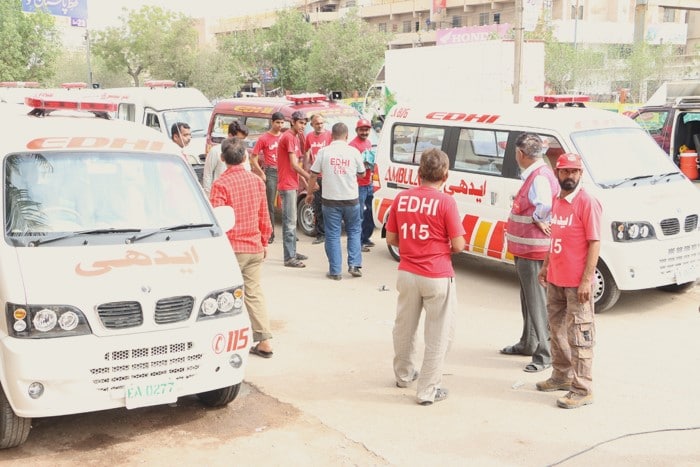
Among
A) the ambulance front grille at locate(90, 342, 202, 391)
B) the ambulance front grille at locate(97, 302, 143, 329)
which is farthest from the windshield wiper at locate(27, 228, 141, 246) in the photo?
the ambulance front grille at locate(90, 342, 202, 391)

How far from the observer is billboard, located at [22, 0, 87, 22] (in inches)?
1394

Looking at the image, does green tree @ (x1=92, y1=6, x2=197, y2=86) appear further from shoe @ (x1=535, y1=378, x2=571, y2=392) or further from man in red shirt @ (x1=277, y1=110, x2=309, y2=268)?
shoe @ (x1=535, y1=378, x2=571, y2=392)

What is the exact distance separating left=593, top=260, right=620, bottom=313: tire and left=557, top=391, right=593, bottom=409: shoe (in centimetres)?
241

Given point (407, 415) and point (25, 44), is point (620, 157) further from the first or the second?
point (25, 44)

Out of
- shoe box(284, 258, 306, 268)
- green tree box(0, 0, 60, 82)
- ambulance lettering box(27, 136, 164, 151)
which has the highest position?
green tree box(0, 0, 60, 82)

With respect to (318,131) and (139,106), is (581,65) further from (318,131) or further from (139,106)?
(318,131)

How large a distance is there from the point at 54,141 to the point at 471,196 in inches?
201

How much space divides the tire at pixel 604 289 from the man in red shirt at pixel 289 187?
3.98 metres

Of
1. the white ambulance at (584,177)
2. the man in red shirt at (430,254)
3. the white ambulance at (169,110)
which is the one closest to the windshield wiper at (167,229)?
the man in red shirt at (430,254)

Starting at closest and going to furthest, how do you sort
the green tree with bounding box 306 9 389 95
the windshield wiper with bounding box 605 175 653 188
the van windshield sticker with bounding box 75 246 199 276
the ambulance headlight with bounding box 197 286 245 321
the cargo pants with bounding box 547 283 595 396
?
the van windshield sticker with bounding box 75 246 199 276, the ambulance headlight with bounding box 197 286 245 321, the cargo pants with bounding box 547 283 595 396, the windshield wiper with bounding box 605 175 653 188, the green tree with bounding box 306 9 389 95

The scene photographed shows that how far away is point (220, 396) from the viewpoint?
18.5ft

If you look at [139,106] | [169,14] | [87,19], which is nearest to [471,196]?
[139,106]

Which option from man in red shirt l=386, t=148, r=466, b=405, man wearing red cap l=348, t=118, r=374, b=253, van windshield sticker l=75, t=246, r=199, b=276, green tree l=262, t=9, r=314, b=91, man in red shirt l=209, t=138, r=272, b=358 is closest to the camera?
van windshield sticker l=75, t=246, r=199, b=276

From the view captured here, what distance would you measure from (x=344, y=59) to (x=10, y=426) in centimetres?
3778
